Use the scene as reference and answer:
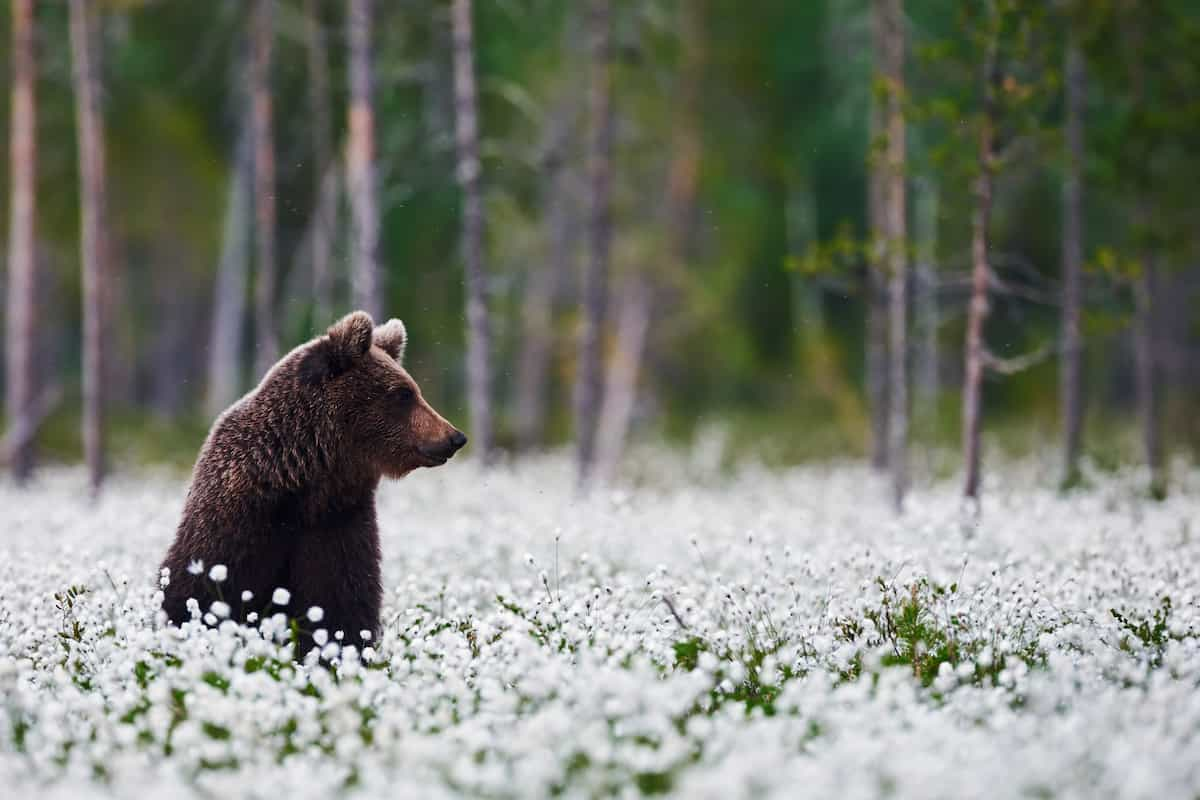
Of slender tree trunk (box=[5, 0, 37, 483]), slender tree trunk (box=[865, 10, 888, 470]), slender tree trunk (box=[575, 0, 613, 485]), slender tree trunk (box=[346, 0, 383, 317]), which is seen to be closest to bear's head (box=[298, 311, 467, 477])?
slender tree trunk (box=[346, 0, 383, 317])

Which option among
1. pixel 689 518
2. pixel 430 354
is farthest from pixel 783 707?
pixel 430 354

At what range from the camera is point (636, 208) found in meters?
30.7

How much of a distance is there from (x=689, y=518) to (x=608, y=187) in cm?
736

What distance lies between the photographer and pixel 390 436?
689 cm

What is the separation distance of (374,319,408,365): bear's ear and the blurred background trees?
519 cm

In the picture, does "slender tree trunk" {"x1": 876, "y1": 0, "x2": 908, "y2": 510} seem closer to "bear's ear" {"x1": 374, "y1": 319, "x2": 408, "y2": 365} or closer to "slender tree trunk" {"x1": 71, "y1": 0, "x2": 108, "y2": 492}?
"bear's ear" {"x1": 374, "y1": 319, "x2": 408, "y2": 365}

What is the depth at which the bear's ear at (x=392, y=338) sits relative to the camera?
7438mm

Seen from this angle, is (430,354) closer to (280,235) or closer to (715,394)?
(280,235)

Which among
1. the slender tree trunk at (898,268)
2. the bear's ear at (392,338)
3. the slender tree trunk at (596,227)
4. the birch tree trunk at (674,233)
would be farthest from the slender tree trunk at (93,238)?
the birch tree trunk at (674,233)

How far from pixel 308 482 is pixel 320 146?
18322 mm

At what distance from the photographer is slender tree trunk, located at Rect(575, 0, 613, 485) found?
18.2 metres

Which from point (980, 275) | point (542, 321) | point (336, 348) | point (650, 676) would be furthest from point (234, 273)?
point (650, 676)

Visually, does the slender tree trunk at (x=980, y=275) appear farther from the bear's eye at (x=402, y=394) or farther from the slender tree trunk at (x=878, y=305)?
the slender tree trunk at (x=878, y=305)

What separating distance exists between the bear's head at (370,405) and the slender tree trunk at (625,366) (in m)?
18.7
